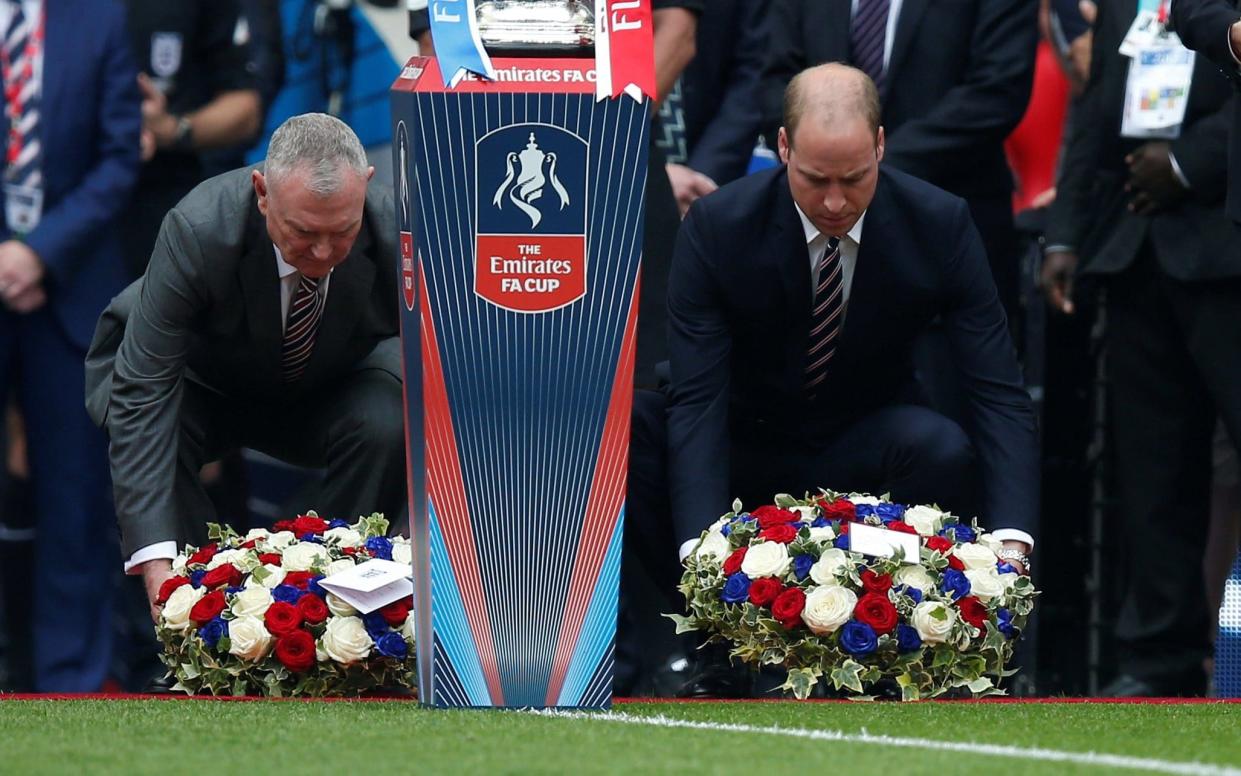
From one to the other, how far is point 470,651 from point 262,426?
6.44 feet

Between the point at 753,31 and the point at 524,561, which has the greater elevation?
the point at 753,31

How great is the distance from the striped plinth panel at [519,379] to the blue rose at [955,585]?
852 millimetres

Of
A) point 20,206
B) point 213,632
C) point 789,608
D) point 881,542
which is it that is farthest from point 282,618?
point 20,206

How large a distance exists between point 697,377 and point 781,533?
0.76m

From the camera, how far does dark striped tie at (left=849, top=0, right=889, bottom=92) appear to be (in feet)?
21.1

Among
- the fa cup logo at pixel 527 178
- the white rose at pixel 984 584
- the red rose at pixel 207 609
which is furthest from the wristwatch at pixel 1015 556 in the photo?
the red rose at pixel 207 609

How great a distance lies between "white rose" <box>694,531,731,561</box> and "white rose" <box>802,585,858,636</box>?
0.26 metres

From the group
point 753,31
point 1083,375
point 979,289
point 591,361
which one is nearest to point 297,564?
point 591,361

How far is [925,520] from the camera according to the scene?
204 inches

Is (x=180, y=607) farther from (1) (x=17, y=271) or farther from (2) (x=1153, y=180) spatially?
(2) (x=1153, y=180)

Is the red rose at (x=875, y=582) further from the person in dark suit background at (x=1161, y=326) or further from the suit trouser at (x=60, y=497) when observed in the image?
the suit trouser at (x=60, y=497)

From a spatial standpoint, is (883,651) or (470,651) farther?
(883,651)

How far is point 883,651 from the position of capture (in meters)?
4.96

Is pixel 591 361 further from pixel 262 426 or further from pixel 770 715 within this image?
pixel 262 426
